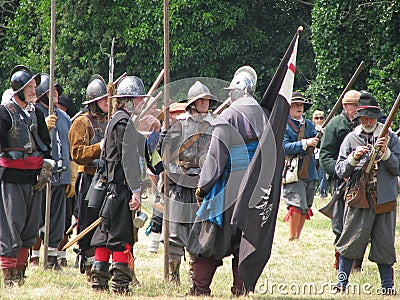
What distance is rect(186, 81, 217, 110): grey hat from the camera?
8.54 metres

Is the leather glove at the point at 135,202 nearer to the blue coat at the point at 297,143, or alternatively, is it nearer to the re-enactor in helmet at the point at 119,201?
the re-enactor in helmet at the point at 119,201

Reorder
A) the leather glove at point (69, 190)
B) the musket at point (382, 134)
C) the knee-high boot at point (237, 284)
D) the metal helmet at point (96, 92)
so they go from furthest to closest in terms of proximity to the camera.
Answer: the leather glove at point (69, 190)
the metal helmet at point (96, 92)
the musket at point (382, 134)
the knee-high boot at point (237, 284)

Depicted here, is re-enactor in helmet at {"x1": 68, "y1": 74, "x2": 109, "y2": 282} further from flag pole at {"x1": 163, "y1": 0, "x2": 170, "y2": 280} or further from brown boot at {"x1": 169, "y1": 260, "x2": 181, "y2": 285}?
brown boot at {"x1": 169, "y1": 260, "x2": 181, "y2": 285}

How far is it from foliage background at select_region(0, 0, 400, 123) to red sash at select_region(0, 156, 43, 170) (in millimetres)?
13809

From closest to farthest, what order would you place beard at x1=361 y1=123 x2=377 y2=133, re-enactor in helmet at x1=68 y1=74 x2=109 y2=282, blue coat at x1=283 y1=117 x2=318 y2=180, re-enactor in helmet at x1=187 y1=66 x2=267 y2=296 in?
re-enactor in helmet at x1=187 y1=66 x2=267 y2=296 < beard at x1=361 y1=123 x2=377 y2=133 < re-enactor in helmet at x1=68 y1=74 x2=109 y2=282 < blue coat at x1=283 y1=117 x2=318 y2=180

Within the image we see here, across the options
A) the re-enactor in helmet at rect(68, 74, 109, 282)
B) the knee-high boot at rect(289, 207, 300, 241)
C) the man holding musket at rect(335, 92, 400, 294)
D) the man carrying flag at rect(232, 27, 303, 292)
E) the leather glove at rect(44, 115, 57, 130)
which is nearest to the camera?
the man carrying flag at rect(232, 27, 303, 292)

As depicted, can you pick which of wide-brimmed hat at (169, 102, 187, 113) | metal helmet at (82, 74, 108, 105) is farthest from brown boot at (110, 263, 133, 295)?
wide-brimmed hat at (169, 102, 187, 113)

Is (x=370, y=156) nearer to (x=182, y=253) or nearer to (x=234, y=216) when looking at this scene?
(x=234, y=216)

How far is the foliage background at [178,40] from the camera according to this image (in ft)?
76.5

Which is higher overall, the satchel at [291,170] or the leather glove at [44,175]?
the leather glove at [44,175]

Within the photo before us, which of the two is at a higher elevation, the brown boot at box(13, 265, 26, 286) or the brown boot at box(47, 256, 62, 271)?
the brown boot at box(13, 265, 26, 286)

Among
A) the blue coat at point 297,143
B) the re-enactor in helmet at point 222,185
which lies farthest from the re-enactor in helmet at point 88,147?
the blue coat at point 297,143

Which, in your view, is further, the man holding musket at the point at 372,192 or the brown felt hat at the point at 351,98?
the brown felt hat at the point at 351,98

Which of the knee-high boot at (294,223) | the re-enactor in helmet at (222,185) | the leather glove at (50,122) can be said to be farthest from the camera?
the knee-high boot at (294,223)
